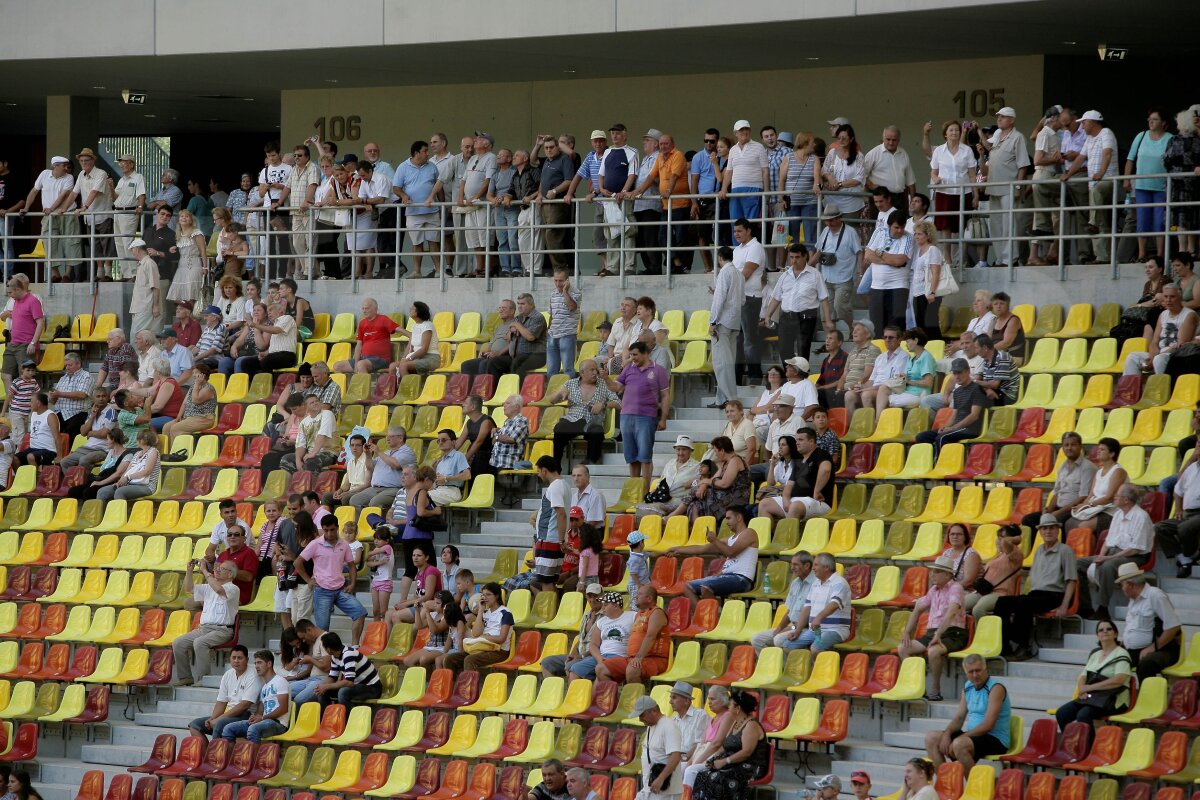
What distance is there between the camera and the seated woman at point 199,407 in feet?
63.3

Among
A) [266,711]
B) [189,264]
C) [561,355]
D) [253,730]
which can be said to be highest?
[189,264]

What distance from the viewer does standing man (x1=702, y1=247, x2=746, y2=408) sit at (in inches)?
682

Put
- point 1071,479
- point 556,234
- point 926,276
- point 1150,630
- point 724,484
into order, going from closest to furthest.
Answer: point 1150,630 → point 1071,479 → point 724,484 → point 926,276 → point 556,234

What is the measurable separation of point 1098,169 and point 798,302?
278 cm

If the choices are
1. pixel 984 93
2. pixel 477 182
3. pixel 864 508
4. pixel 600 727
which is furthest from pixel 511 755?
pixel 984 93

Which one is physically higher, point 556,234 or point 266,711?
point 556,234

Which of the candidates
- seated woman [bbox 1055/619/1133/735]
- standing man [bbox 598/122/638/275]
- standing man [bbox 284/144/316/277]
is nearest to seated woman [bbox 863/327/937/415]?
standing man [bbox 598/122/638/275]

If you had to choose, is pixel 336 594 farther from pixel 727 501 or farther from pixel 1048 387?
pixel 1048 387

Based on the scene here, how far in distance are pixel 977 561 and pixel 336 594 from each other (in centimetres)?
511

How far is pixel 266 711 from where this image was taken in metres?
15.1

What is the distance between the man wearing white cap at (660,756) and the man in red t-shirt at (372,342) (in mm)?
7358

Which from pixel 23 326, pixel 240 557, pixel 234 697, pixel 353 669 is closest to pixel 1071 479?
pixel 353 669

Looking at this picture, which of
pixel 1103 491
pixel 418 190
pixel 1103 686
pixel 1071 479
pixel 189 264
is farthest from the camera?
pixel 189 264

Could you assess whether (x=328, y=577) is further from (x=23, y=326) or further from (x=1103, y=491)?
(x=23, y=326)
